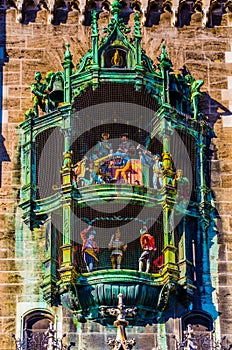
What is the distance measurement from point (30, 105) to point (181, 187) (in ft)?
10.7

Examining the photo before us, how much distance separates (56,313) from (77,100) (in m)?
4.01

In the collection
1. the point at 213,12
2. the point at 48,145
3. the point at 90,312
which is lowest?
the point at 90,312

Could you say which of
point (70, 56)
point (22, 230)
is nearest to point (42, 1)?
point (70, 56)

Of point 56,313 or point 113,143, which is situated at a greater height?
point 113,143

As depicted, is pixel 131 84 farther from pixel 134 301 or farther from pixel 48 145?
pixel 134 301

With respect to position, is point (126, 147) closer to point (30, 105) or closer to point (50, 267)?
point (30, 105)

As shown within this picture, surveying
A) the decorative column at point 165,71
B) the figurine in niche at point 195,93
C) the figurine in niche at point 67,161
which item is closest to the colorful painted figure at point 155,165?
the decorative column at point 165,71

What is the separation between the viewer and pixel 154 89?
29078 millimetres

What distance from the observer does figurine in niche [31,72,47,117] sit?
96.3ft

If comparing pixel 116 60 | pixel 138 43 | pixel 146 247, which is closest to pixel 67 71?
pixel 116 60

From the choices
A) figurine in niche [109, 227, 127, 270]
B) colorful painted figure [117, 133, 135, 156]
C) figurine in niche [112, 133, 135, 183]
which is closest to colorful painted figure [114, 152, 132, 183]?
figurine in niche [112, 133, 135, 183]

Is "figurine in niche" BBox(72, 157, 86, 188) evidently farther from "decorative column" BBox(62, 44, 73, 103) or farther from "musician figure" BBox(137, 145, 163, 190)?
"decorative column" BBox(62, 44, 73, 103)

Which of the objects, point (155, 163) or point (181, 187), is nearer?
point (181, 187)

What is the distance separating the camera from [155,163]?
2864 centimetres
